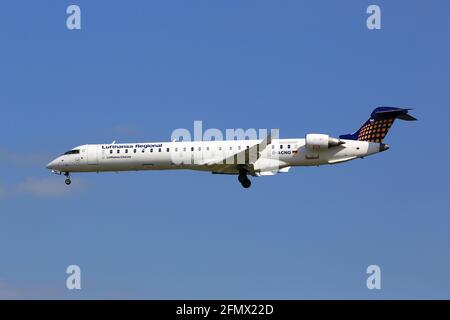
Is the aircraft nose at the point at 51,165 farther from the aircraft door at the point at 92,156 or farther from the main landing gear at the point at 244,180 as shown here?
the main landing gear at the point at 244,180

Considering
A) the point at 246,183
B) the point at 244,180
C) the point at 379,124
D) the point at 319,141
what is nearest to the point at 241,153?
the point at 244,180

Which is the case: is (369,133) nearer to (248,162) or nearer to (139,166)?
(248,162)

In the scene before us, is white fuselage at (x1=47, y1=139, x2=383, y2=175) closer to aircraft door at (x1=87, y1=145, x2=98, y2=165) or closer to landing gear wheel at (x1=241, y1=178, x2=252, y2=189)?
aircraft door at (x1=87, y1=145, x2=98, y2=165)

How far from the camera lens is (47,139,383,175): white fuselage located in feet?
158

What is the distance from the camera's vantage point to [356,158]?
48938 mm

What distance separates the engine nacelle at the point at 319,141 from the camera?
47.9 metres

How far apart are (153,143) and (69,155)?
17.1ft

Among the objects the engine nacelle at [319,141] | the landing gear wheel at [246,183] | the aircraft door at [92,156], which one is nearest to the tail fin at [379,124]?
the engine nacelle at [319,141]

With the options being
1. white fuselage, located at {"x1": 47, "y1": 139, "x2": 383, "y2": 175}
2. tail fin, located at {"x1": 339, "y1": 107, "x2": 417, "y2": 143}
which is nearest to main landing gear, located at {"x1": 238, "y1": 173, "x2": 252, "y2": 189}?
white fuselage, located at {"x1": 47, "y1": 139, "x2": 383, "y2": 175}

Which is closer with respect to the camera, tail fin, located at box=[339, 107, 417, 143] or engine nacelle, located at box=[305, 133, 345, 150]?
engine nacelle, located at box=[305, 133, 345, 150]
